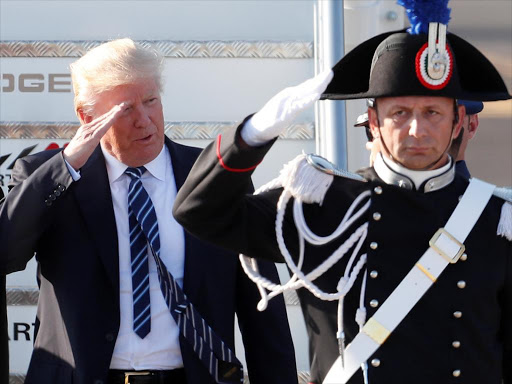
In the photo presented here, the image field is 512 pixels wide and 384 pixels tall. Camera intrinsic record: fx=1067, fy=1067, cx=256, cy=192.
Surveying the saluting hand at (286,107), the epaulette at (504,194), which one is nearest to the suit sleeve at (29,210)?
the saluting hand at (286,107)

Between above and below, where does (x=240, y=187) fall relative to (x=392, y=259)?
above

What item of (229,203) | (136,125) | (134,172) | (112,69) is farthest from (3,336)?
(229,203)

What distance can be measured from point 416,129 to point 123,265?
1069 mm

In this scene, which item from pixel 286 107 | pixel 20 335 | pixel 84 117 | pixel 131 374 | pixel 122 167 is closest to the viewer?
pixel 286 107

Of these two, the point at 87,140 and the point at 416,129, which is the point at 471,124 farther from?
the point at 87,140

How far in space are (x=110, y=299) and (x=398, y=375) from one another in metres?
0.99

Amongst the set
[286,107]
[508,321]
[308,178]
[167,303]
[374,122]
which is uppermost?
[286,107]

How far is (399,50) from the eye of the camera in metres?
2.70

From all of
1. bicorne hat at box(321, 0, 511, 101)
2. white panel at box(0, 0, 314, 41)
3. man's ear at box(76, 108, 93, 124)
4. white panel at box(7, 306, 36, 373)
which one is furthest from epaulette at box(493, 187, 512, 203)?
white panel at box(7, 306, 36, 373)

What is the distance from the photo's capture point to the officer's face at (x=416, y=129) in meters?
2.57

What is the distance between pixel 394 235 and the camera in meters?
2.62

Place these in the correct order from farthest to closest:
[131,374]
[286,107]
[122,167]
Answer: [122,167] < [131,374] < [286,107]

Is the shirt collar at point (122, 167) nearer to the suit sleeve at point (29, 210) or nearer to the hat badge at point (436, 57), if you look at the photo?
the suit sleeve at point (29, 210)

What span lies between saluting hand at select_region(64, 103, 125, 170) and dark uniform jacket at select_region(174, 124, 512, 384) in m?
0.71
